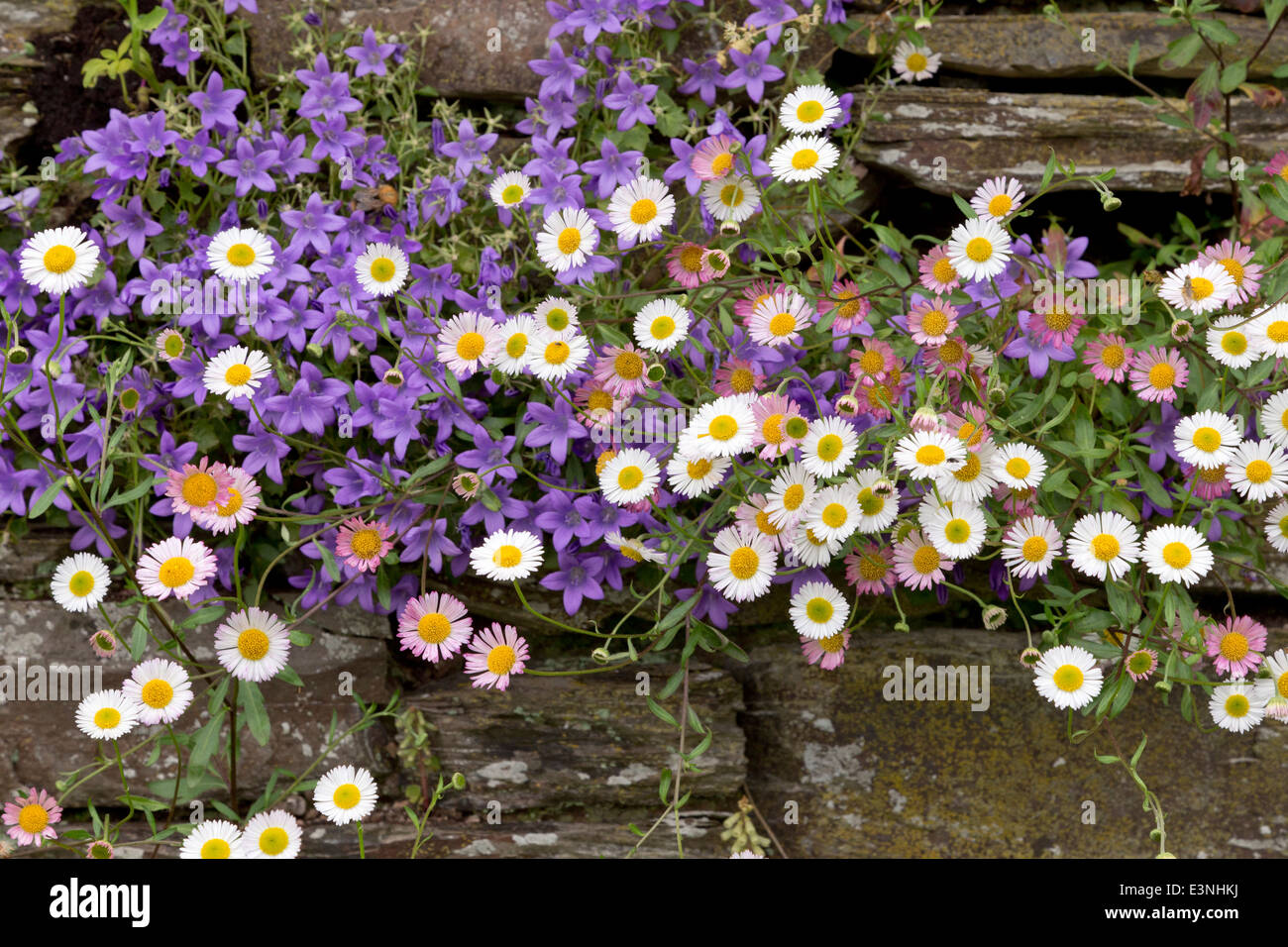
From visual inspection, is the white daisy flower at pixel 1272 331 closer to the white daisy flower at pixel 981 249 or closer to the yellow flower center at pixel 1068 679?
the white daisy flower at pixel 981 249

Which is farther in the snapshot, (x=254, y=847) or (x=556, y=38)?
(x=556, y=38)

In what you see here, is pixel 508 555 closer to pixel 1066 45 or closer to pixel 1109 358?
pixel 1109 358

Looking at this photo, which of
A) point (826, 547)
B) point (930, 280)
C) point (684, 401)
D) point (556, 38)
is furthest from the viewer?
point (556, 38)

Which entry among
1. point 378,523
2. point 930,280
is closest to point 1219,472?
point 930,280

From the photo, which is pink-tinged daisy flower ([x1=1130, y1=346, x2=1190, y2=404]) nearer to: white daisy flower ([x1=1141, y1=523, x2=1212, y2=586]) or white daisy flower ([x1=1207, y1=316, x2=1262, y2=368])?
white daisy flower ([x1=1207, y1=316, x2=1262, y2=368])

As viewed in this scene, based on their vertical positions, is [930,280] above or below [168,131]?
below

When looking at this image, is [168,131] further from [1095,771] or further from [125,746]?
[1095,771]

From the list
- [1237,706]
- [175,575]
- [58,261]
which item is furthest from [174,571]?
[1237,706]
